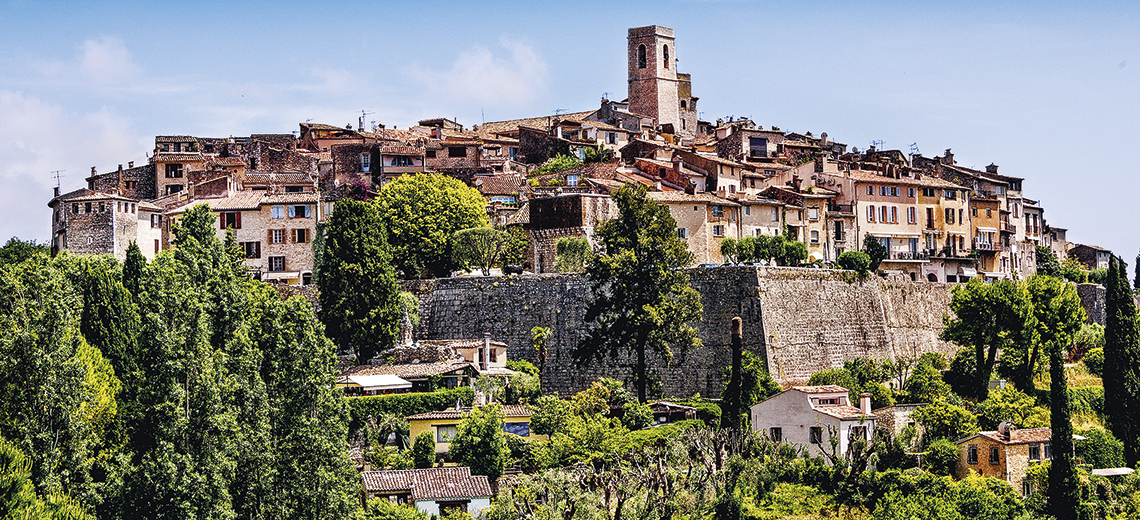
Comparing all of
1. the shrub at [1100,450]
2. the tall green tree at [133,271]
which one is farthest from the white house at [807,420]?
the tall green tree at [133,271]

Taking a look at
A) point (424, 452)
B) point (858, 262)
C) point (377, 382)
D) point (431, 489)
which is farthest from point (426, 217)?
point (431, 489)

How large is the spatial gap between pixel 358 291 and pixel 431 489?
1523cm

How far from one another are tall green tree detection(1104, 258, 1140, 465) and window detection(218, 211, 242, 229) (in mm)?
34733

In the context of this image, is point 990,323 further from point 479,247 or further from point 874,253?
point 479,247

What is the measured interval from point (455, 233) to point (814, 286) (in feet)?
48.2

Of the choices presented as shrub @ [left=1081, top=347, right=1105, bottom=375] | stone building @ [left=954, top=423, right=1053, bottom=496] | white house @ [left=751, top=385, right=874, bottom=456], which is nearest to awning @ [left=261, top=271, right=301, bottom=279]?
white house @ [left=751, top=385, right=874, bottom=456]

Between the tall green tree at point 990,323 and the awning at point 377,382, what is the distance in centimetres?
1978

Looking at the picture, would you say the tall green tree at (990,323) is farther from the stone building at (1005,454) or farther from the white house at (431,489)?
the white house at (431,489)

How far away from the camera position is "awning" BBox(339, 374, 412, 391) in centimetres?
5231

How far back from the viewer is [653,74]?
10725 centimetres

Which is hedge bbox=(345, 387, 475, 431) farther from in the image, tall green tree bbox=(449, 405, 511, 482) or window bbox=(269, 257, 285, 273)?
window bbox=(269, 257, 285, 273)

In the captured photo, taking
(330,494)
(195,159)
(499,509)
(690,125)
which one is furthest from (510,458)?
(690,125)

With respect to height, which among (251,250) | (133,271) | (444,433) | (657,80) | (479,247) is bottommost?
(444,433)

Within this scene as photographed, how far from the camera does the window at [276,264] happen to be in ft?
226
